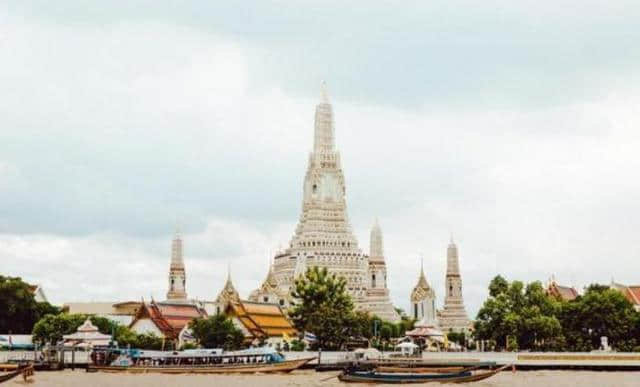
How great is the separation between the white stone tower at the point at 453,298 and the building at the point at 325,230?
8080mm

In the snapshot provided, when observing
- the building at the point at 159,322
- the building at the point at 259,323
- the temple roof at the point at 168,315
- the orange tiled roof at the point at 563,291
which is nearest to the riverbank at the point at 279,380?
the building at the point at 259,323

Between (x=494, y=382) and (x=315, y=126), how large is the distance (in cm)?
7678

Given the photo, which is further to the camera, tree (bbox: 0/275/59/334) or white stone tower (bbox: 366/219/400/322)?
white stone tower (bbox: 366/219/400/322)

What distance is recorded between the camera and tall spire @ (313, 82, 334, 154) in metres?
119

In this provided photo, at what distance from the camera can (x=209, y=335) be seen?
6494 centimetres

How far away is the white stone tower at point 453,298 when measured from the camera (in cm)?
10969

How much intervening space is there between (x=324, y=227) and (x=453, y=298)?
18032 millimetres

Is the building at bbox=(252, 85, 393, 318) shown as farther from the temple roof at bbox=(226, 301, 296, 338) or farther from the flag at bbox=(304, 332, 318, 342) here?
the flag at bbox=(304, 332, 318, 342)

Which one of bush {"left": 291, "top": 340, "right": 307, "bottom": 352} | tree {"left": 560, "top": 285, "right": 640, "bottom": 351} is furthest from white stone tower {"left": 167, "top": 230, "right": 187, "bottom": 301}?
tree {"left": 560, "top": 285, "right": 640, "bottom": 351}

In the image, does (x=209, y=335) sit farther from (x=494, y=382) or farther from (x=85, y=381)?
(x=494, y=382)

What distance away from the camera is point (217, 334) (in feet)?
213

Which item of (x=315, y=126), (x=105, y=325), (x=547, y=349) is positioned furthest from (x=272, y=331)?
(x=315, y=126)

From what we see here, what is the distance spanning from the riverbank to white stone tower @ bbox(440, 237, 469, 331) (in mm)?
57557

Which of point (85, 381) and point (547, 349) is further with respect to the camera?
point (547, 349)
